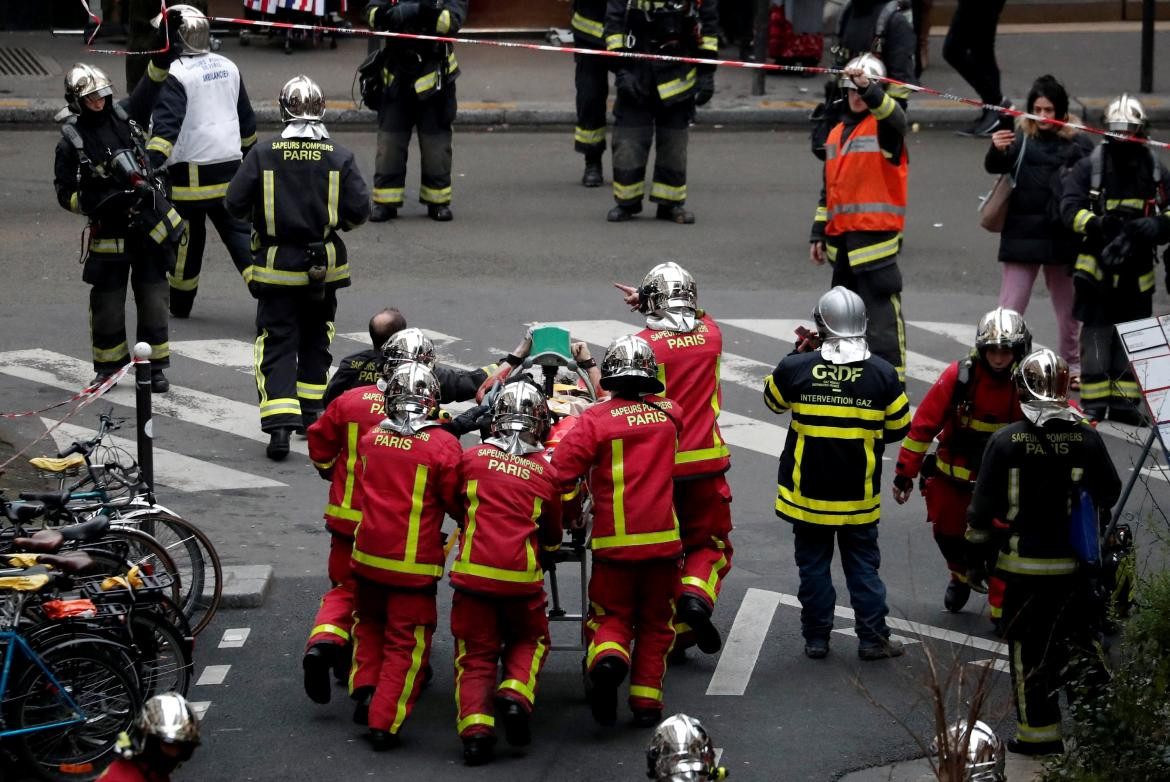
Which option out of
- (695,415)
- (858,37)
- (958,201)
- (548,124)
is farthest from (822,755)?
(548,124)

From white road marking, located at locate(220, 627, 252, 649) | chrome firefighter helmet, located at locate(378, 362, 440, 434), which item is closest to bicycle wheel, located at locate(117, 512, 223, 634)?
white road marking, located at locate(220, 627, 252, 649)

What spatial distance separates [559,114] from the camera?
730 inches

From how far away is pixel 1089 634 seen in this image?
24.3ft

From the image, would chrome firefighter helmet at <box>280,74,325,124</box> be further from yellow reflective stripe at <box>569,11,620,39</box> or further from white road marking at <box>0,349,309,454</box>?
yellow reflective stripe at <box>569,11,620,39</box>

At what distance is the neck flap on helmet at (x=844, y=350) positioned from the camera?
8.01 metres

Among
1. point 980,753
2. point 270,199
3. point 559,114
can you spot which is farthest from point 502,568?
point 559,114

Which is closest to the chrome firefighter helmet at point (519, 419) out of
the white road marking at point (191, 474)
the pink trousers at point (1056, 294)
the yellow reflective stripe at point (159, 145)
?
the white road marking at point (191, 474)

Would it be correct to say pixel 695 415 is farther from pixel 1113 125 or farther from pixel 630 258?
pixel 630 258

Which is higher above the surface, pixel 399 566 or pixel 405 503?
pixel 405 503

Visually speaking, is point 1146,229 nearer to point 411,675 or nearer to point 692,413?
point 692,413

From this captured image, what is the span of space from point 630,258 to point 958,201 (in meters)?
3.53

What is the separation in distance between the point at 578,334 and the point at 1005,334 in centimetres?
459

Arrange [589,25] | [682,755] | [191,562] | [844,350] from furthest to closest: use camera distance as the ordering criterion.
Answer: [589,25], [191,562], [844,350], [682,755]

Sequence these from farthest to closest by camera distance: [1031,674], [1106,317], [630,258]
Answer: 1. [630,258]
2. [1106,317]
3. [1031,674]
